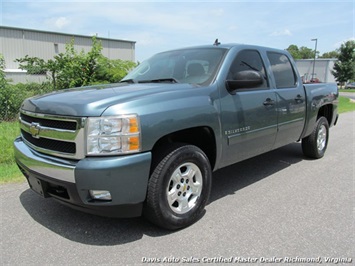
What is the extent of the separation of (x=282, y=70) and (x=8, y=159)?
4703 millimetres

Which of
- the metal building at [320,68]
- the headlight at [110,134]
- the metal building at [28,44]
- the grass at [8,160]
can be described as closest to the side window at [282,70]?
the headlight at [110,134]

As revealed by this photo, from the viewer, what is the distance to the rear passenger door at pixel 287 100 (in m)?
4.70

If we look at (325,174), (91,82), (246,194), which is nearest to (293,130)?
(325,174)

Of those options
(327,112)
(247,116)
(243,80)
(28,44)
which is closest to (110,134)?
(243,80)

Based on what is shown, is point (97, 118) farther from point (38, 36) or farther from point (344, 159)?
point (38, 36)

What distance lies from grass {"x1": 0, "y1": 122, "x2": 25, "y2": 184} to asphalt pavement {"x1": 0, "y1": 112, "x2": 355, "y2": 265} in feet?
0.88

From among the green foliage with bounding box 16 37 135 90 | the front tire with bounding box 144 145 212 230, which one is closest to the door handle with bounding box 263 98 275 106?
the front tire with bounding box 144 145 212 230

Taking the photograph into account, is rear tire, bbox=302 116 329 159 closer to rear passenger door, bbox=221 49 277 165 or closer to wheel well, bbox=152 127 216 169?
rear passenger door, bbox=221 49 277 165

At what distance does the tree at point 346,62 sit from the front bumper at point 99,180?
173ft

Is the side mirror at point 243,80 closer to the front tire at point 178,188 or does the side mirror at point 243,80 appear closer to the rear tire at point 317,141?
the front tire at point 178,188

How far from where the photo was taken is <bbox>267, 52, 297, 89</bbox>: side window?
484 cm

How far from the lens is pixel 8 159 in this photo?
17.8 ft

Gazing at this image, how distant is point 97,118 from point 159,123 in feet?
1.82

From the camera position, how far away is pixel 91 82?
406 inches
